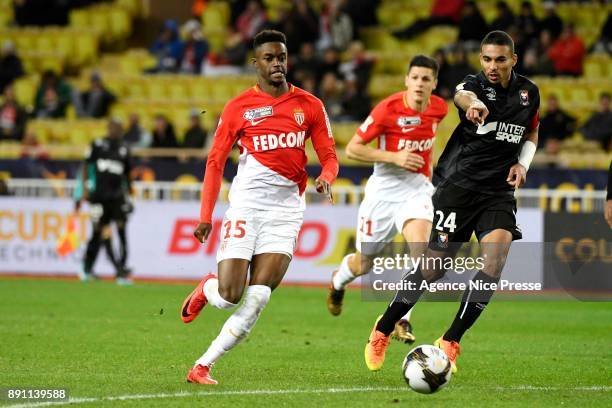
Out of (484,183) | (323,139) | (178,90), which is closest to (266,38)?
(323,139)

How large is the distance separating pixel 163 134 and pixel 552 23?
24.2ft

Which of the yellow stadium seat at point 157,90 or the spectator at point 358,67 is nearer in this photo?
the spectator at point 358,67

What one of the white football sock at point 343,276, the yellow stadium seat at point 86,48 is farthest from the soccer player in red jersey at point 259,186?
the yellow stadium seat at point 86,48

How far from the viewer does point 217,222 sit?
18.7 metres

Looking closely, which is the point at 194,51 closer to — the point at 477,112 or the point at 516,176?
the point at 516,176

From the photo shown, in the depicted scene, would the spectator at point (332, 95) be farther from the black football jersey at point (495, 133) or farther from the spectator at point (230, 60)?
the black football jersey at point (495, 133)

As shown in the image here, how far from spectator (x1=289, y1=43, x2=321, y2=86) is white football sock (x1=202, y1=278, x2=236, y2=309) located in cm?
1414

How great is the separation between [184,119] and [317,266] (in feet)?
21.0

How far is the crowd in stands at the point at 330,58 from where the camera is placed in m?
21.5

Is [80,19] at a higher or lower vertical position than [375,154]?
lower

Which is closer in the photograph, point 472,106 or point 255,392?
→ point 255,392

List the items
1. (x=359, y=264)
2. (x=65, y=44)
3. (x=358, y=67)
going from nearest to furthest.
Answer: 1. (x=359, y=264)
2. (x=358, y=67)
3. (x=65, y=44)

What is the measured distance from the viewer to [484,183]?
9344 millimetres

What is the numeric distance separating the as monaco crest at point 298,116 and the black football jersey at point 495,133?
1234mm
